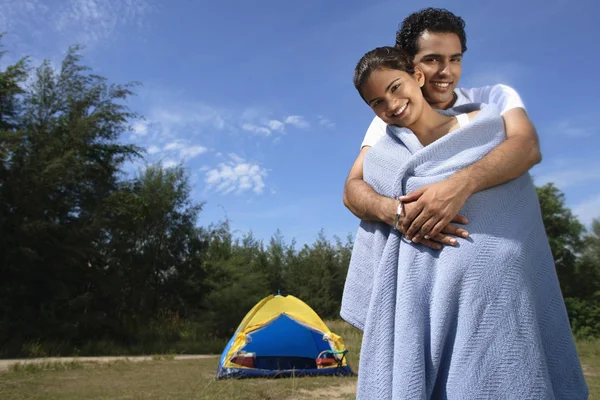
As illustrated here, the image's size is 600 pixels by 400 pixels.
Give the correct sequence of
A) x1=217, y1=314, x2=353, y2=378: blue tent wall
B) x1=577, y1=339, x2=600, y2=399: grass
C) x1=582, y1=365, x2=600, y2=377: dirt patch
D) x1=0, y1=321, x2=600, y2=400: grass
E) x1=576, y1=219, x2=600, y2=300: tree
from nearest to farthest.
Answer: x1=0, y1=321, x2=600, y2=400: grass
x1=577, y1=339, x2=600, y2=399: grass
x1=582, y1=365, x2=600, y2=377: dirt patch
x1=217, y1=314, x2=353, y2=378: blue tent wall
x1=576, y1=219, x2=600, y2=300: tree

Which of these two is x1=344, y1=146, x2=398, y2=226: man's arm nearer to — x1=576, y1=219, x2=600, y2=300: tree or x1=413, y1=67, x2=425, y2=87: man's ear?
x1=413, y1=67, x2=425, y2=87: man's ear

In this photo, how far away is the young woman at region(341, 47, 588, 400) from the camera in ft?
3.46

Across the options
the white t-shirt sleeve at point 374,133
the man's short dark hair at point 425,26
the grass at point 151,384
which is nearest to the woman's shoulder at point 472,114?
the white t-shirt sleeve at point 374,133

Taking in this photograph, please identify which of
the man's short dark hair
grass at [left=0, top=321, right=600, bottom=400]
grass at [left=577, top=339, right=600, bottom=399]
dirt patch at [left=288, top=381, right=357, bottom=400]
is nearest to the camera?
the man's short dark hair

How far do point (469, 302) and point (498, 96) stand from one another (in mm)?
689

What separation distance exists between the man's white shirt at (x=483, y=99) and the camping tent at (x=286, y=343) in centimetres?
607

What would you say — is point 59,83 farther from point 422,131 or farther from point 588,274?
point 588,274

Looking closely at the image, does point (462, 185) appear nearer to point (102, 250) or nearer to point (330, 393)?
point (330, 393)

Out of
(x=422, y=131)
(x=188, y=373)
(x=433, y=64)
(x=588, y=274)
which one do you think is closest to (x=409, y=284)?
(x=422, y=131)

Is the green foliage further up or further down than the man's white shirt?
further up

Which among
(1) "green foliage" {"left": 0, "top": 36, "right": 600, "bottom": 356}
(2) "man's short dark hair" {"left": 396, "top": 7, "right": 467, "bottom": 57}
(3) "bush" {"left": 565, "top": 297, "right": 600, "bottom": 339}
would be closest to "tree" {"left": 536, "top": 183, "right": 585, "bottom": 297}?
(1) "green foliage" {"left": 0, "top": 36, "right": 600, "bottom": 356}

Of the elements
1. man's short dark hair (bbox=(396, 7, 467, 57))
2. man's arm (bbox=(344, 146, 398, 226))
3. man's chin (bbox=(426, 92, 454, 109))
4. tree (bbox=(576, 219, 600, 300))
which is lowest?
man's arm (bbox=(344, 146, 398, 226))

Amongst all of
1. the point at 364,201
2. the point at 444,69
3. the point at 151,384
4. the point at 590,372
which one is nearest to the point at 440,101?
the point at 444,69

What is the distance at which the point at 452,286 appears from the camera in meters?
1.09
